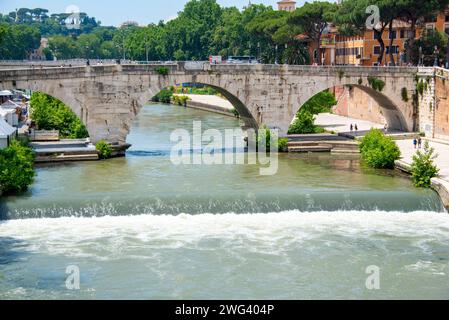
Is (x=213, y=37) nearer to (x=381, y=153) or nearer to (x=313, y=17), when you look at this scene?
(x=313, y=17)

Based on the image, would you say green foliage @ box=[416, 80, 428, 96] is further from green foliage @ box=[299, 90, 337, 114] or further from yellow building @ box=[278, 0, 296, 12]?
yellow building @ box=[278, 0, 296, 12]

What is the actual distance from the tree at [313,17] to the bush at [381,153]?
91.9ft

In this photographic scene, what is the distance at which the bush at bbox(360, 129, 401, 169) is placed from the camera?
4231 centimetres

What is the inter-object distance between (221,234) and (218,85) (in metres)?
20.3

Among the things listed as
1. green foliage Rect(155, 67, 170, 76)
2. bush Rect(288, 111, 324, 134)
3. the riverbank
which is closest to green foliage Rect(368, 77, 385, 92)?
the riverbank

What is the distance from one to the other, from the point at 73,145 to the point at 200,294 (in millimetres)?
26297

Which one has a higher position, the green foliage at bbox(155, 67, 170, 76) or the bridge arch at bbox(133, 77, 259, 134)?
the green foliage at bbox(155, 67, 170, 76)

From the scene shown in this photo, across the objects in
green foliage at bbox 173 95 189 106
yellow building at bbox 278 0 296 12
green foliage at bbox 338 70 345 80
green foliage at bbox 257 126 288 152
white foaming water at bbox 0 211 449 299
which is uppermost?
yellow building at bbox 278 0 296 12

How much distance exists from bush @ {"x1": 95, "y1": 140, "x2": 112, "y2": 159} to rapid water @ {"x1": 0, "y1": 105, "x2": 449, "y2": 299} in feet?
8.18

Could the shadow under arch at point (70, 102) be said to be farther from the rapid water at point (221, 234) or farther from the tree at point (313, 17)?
the tree at point (313, 17)

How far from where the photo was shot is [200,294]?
77.2 feet
